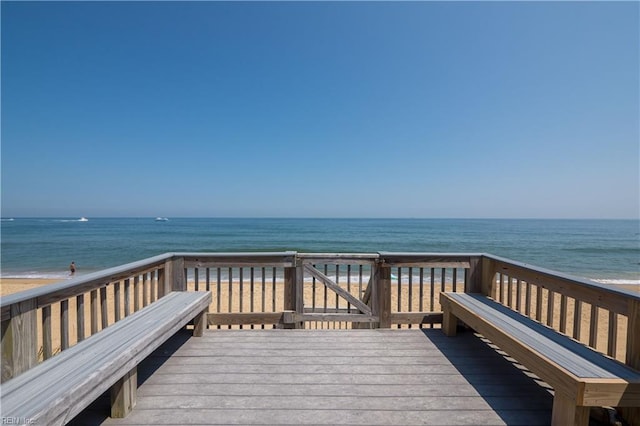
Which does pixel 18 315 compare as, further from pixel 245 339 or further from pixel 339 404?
pixel 339 404

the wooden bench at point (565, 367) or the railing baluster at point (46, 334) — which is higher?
the railing baluster at point (46, 334)

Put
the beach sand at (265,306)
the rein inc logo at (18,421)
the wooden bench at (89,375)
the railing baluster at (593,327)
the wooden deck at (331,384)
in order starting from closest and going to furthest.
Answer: the rein inc logo at (18,421)
the wooden bench at (89,375)
the wooden deck at (331,384)
the railing baluster at (593,327)
the beach sand at (265,306)

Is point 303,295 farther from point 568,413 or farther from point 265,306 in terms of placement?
point 265,306

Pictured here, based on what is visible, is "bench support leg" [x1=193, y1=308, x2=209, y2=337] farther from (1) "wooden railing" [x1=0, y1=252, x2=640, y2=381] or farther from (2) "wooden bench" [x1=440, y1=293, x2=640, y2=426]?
(2) "wooden bench" [x1=440, y1=293, x2=640, y2=426]

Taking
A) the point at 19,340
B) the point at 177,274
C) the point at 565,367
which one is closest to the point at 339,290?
the point at 177,274

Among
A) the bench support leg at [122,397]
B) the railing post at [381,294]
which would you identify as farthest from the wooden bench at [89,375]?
the railing post at [381,294]

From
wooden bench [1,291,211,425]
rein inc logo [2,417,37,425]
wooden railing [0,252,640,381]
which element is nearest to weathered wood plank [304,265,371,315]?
wooden railing [0,252,640,381]

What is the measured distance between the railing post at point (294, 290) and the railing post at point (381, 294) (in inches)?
34.2

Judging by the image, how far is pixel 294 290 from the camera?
3.39 m

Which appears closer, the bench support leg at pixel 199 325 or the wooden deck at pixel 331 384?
the wooden deck at pixel 331 384

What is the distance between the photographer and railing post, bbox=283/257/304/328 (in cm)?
336

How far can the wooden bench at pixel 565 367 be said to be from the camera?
1566 mm

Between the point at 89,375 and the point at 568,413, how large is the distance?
2713mm

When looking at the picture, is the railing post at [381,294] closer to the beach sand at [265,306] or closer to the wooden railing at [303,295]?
the wooden railing at [303,295]
